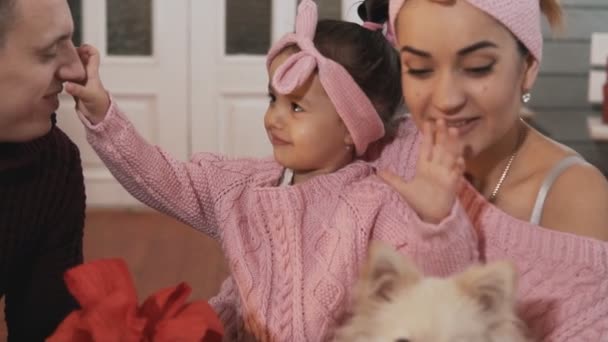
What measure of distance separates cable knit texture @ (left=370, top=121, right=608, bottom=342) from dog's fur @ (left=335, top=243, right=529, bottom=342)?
13 centimetres

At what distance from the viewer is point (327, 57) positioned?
133cm

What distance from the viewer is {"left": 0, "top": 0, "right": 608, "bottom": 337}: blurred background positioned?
404 cm

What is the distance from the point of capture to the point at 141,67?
4.25 m

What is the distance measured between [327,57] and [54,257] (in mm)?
571

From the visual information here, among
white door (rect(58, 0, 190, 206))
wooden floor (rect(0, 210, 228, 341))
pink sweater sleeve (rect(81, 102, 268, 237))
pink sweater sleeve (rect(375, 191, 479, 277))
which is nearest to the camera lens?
pink sweater sleeve (rect(375, 191, 479, 277))

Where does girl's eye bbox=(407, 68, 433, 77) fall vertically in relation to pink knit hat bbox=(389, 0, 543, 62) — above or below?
below

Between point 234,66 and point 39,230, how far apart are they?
2930 millimetres

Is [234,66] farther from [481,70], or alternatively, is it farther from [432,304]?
[432,304]

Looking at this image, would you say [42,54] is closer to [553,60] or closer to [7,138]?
[7,138]

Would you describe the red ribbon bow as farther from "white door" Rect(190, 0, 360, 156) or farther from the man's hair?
"white door" Rect(190, 0, 360, 156)

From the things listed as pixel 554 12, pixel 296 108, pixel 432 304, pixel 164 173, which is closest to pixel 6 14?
pixel 164 173

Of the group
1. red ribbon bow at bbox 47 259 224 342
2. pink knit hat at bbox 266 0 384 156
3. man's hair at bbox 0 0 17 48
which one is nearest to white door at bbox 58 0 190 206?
pink knit hat at bbox 266 0 384 156

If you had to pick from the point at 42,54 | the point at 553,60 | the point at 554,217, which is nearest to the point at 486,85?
the point at 554,217

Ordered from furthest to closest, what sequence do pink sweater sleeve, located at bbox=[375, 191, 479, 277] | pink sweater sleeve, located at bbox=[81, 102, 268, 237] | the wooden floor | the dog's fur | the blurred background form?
the blurred background < the wooden floor < pink sweater sleeve, located at bbox=[81, 102, 268, 237] < pink sweater sleeve, located at bbox=[375, 191, 479, 277] < the dog's fur
